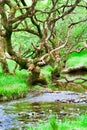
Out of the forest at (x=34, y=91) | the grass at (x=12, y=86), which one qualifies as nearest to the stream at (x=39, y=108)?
the forest at (x=34, y=91)

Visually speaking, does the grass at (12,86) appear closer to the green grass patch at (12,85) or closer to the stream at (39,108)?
the green grass patch at (12,85)

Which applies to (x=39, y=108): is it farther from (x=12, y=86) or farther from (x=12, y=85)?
(x=12, y=85)

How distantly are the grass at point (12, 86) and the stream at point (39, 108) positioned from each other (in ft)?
1.72

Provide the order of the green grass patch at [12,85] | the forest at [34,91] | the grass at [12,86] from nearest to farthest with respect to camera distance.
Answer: the forest at [34,91], the grass at [12,86], the green grass patch at [12,85]

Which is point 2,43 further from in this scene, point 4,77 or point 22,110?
point 22,110

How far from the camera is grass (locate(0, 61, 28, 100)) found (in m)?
19.2

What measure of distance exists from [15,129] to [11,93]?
711 centimetres

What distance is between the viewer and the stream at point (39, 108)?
13750 mm

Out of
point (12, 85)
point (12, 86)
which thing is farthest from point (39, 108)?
point (12, 85)

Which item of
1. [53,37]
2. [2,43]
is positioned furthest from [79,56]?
[2,43]

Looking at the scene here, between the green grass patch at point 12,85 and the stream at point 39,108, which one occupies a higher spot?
the green grass patch at point 12,85

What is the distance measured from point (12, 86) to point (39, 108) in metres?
3.95

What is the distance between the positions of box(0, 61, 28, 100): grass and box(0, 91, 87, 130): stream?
524mm

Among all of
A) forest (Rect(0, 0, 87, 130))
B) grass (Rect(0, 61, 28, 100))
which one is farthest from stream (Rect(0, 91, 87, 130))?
grass (Rect(0, 61, 28, 100))
